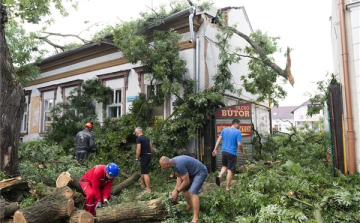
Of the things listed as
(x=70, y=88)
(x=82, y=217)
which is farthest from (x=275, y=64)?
(x=70, y=88)

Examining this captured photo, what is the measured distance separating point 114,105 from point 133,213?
875 cm

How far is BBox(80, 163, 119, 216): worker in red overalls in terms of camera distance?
16.6ft

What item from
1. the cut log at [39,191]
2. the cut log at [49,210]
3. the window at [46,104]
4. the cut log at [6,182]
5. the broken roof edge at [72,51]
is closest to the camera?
the cut log at [49,210]

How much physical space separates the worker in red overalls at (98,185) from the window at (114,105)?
25.5 feet

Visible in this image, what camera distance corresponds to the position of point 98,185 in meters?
5.24

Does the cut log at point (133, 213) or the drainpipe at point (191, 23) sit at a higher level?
the drainpipe at point (191, 23)

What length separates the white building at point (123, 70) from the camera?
10453 mm

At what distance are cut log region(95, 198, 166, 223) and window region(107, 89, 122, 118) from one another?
331 inches

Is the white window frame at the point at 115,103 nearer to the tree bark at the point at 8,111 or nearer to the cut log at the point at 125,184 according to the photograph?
the cut log at the point at 125,184

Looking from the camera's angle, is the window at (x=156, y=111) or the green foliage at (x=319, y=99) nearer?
the green foliage at (x=319, y=99)

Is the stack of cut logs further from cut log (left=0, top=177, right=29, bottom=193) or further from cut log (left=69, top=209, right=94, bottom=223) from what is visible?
cut log (left=0, top=177, right=29, bottom=193)

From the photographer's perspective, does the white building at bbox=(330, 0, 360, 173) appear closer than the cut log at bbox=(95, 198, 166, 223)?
No

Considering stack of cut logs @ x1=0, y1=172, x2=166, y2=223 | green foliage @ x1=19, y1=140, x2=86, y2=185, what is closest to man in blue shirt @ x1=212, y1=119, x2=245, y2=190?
stack of cut logs @ x1=0, y1=172, x2=166, y2=223

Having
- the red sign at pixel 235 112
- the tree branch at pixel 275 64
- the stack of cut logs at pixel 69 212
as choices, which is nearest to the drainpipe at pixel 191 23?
the tree branch at pixel 275 64
